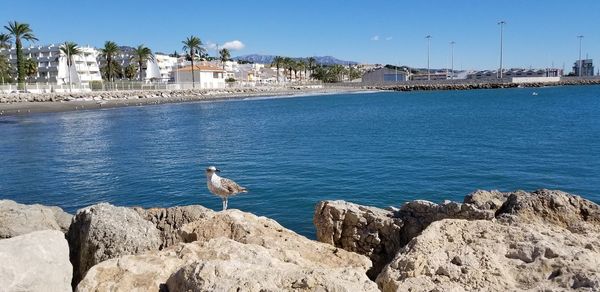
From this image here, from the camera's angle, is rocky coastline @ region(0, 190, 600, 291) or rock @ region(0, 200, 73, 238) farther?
rock @ region(0, 200, 73, 238)

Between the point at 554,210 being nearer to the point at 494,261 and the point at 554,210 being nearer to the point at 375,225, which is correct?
the point at 494,261

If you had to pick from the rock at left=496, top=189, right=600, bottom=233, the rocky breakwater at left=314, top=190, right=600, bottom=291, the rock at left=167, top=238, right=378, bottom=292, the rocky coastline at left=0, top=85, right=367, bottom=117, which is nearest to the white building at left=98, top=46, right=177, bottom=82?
the rocky coastline at left=0, top=85, right=367, bottom=117

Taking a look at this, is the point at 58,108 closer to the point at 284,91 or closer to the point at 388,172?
the point at 388,172

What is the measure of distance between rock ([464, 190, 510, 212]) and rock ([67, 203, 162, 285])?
14.2 ft

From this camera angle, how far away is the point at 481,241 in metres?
5.05

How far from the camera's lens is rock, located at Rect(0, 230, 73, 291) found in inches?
169

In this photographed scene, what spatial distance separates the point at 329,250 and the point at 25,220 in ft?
15.2

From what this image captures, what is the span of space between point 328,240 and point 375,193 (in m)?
8.43

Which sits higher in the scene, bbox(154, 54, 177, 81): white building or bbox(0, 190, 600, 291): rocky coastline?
bbox(154, 54, 177, 81): white building

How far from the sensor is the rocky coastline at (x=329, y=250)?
4.09 meters

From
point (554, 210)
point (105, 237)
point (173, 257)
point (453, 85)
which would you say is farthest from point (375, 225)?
point (453, 85)

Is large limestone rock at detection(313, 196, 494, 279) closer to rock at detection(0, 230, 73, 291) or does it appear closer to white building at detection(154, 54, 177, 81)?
rock at detection(0, 230, 73, 291)

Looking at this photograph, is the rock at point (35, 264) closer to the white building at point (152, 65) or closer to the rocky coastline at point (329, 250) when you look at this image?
the rocky coastline at point (329, 250)

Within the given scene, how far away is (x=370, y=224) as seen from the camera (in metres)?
7.41
